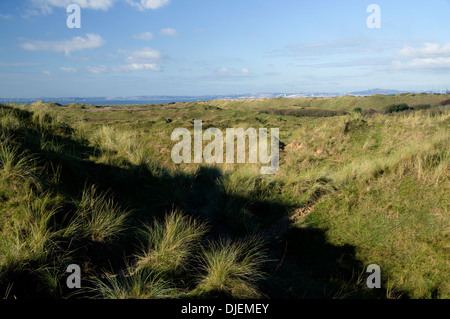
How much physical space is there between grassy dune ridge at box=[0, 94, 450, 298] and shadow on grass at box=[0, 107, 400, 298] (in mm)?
26

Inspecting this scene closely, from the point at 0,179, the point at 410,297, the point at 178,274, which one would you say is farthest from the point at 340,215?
the point at 0,179

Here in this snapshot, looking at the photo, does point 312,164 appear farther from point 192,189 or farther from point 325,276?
point 325,276

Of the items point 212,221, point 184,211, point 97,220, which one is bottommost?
point 212,221

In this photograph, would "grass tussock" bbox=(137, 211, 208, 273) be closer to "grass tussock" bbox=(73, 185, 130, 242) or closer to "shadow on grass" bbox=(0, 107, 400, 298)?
"shadow on grass" bbox=(0, 107, 400, 298)

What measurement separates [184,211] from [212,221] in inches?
26.4

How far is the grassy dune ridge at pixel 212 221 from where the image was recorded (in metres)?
3.71

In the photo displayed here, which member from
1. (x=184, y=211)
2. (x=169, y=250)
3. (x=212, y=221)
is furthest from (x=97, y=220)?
(x=212, y=221)

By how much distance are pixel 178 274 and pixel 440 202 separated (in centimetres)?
547

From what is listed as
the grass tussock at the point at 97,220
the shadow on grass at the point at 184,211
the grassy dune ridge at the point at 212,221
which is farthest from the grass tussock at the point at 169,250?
the grass tussock at the point at 97,220

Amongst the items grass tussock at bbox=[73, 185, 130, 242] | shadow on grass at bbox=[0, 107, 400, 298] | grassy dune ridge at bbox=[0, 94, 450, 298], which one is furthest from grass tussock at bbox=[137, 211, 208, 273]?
grass tussock at bbox=[73, 185, 130, 242]

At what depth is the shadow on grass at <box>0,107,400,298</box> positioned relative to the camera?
415 centimetres

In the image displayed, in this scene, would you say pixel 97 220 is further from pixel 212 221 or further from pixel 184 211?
pixel 212 221

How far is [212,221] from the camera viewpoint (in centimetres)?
648
